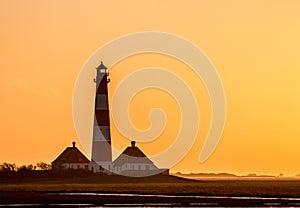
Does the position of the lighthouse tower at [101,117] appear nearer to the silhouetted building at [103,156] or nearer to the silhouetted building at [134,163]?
the silhouetted building at [103,156]

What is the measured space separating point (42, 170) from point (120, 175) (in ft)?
29.1

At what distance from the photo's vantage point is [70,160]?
320 ft

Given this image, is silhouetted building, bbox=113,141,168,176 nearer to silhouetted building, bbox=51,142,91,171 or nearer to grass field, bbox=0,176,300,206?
grass field, bbox=0,176,300,206

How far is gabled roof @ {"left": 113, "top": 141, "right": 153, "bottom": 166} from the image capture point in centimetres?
9369

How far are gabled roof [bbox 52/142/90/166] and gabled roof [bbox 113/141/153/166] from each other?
468cm

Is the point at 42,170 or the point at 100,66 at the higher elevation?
the point at 100,66

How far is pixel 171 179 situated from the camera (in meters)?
100

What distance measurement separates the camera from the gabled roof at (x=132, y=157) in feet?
307

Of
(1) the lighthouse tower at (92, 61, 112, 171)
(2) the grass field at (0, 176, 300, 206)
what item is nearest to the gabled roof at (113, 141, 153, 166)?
(2) the grass field at (0, 176, 300, 206)

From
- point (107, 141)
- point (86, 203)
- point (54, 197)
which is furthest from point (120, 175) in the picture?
point (86, 203)

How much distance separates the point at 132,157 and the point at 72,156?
6.62 metres

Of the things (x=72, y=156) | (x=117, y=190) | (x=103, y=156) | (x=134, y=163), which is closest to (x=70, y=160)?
(x=72, y=156)

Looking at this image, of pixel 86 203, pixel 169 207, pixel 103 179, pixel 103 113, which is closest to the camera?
pixel 169 207

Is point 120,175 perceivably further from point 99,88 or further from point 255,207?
point 255,207
